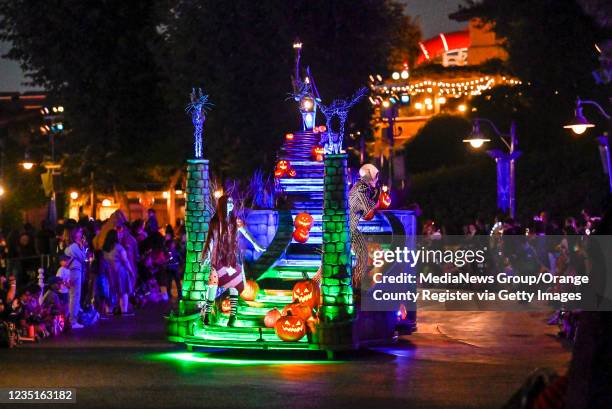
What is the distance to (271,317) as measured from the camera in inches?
702

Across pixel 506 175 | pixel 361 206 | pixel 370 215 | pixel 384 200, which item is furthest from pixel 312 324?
pixel 506 175

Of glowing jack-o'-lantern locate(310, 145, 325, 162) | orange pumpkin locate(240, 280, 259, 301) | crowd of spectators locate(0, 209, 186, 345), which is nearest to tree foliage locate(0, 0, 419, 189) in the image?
crowd of spectators locate(0, 209, 186, 345)

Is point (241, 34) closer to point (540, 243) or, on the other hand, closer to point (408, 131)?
point (540, 243)

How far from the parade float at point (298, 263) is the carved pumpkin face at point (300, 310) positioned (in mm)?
14

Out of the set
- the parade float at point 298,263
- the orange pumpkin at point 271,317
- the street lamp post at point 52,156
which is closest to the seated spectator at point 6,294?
the parade float at point 298,263

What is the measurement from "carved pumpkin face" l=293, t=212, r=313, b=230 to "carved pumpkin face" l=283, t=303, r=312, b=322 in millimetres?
1929

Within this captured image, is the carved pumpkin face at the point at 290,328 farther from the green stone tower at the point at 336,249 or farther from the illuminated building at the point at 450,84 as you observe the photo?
the illuminated building at the point at 450,84

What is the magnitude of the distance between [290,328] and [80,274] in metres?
6.03

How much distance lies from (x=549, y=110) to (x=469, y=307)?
19001 millimetres

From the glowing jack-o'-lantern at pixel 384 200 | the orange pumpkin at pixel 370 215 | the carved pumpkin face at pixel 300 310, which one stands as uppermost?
the glowing jack-o'-lantern at pixel 384 200

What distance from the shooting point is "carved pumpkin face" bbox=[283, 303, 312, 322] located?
1752cm

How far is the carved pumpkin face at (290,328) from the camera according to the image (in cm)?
1745

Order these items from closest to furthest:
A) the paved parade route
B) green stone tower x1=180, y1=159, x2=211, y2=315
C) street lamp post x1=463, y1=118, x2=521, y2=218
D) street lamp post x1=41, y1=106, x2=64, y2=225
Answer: the paved parade route, green stone tower x1=180, y1=159, x2=211, y2=315, street lamp post x1=463, y1=118, x2=521, y2=218, street lamp post x1=41, y1=106, x2=64, y2=225

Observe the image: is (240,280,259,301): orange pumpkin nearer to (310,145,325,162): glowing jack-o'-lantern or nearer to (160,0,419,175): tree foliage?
(310,145,325,162): glowing jack-o'-lantern
